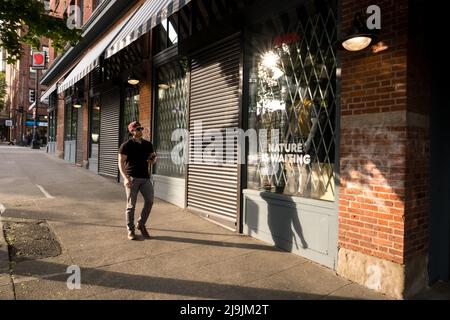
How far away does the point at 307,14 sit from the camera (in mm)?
5375

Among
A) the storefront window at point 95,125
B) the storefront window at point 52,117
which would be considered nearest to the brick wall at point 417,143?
the storefront window at point 95,125

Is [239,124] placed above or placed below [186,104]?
below

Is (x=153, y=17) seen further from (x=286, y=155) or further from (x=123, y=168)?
(x=286, y=155)

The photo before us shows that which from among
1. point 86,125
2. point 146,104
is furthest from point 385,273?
point 86,125

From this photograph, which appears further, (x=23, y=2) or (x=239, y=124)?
(x=239, y=124)

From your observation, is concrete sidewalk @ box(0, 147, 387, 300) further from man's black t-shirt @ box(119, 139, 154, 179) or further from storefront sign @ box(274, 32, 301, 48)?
storefront sign @ box(274, 32, 301, 48)

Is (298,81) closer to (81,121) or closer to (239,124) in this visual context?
(239,124)

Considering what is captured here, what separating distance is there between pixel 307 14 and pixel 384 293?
4025 millimetres

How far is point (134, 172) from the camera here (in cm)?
581

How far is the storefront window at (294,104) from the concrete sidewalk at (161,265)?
3.79 ft

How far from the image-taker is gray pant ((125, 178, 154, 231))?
18.9ft

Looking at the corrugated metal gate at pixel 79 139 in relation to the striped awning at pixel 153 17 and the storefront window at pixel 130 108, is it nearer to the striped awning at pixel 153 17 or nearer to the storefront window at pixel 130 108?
the storefront window at pixel 130 108
